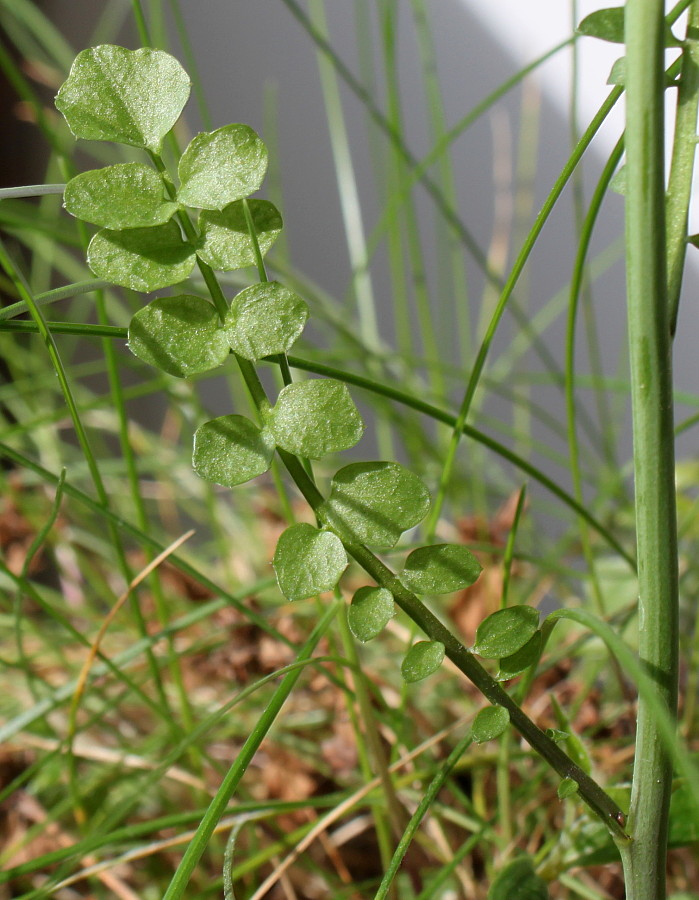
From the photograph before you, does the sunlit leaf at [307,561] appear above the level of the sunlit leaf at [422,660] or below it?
above

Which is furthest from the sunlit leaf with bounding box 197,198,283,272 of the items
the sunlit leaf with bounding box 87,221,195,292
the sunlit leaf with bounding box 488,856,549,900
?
the sunlit leaf with bounding box 488,856,549,900

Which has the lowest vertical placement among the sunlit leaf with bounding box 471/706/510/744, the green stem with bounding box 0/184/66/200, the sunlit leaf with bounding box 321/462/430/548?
the sunlit leaf with bounding box 471/706/510/744

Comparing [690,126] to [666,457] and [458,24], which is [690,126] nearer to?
[666,457]

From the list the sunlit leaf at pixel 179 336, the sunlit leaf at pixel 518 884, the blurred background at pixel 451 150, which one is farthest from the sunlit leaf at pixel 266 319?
the blurred background at pixel 451 150

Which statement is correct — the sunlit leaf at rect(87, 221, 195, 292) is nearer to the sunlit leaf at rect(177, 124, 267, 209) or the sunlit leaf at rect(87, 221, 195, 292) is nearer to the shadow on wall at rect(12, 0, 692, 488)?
the sunlit leaf at rect(177, 124, 267, 209)

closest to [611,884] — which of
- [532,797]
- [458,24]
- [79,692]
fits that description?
[532,797]

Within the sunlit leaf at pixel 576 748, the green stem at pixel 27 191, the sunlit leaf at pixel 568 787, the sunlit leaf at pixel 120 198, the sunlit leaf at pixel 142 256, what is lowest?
the sunlit leaf at pixel 576 748

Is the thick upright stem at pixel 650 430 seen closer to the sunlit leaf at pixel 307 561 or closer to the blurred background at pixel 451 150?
the sunlit leaf at pixel 307 561

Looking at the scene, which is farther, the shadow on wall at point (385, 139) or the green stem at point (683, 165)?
the shadow on wall at point (385, 139)
